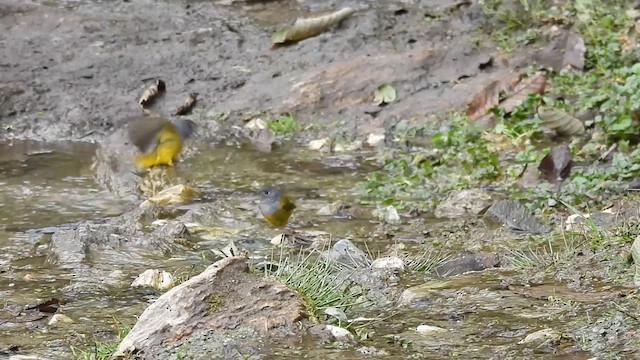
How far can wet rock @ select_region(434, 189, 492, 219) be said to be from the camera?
5887mm

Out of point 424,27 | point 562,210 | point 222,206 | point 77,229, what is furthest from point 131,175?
point 424,27

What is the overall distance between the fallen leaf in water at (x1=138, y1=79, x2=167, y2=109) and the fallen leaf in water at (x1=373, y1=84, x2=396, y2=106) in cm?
187

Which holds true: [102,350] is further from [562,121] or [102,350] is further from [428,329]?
[562,121]

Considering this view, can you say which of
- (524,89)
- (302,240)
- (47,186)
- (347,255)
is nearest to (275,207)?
(302,240)

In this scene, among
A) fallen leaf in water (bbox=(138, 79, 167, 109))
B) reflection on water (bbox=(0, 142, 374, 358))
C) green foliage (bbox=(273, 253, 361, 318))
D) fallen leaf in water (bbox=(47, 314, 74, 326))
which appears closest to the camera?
green foliage (bbox=(273, 253, 361, 318))

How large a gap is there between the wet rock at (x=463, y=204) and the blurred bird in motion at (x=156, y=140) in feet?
6.73

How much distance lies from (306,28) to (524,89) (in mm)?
2306

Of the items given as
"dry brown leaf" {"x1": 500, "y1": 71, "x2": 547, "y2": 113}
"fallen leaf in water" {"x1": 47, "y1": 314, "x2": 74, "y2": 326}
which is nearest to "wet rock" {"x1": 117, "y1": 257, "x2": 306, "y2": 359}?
"fallen leaf in water" {"x1": 47, "y1": 314, "x2": 74, "y2": 326}

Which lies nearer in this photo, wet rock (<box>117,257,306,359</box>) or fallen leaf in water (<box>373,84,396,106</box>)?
wet rock (<box>117,257,306,359</box>)

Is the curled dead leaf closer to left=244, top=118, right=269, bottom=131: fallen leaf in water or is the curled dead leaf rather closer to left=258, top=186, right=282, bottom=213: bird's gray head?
left=244, top=118, right=269, bottom=131: fallen leaf in water

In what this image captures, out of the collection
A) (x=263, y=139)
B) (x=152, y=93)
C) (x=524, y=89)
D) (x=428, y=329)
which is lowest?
(x=263, y=139)

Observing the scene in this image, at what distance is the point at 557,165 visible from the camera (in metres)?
6.18

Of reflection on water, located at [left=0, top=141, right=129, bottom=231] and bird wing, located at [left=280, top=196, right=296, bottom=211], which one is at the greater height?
bird wing, located at [left=280, top=196, right=296, bottom=211]

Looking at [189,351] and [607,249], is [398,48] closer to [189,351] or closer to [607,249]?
[607,249]
